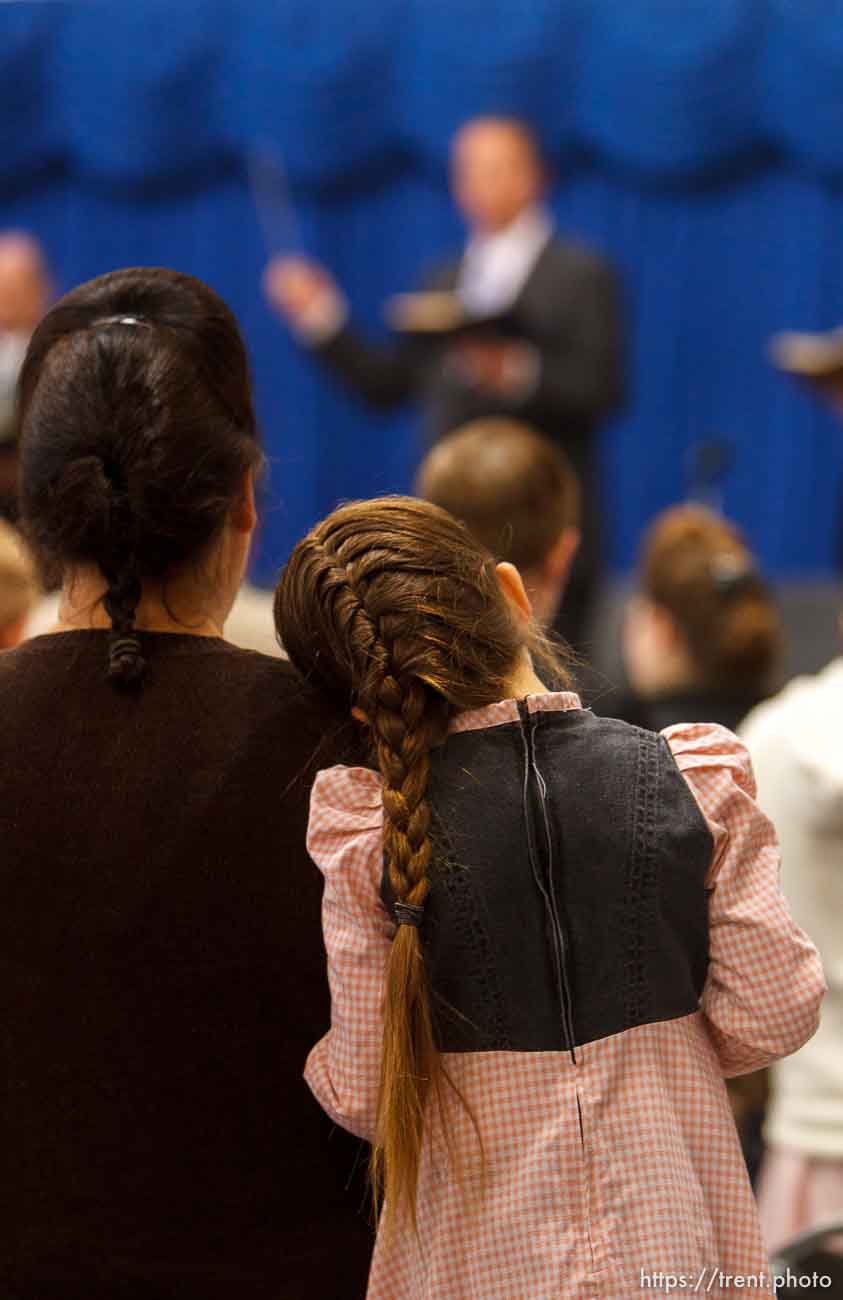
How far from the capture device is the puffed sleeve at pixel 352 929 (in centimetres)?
123

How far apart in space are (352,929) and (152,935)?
0.55ft

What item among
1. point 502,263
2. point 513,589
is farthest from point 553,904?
point 502,263

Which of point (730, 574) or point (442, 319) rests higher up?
point (442, 319)

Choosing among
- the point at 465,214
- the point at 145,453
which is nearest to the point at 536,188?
the point at 465,214

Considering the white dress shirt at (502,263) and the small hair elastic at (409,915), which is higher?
the white dress shirt at (502,263)

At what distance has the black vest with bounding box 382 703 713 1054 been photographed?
48.8 inches

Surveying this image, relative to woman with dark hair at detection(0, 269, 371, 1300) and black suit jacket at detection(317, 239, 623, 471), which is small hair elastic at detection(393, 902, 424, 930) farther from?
black suit jacket at detection(317, 239, 623, 471)

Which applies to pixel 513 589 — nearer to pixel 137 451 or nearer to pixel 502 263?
pixel 137 451

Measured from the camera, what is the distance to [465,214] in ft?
22.1

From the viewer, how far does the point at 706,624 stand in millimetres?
2686

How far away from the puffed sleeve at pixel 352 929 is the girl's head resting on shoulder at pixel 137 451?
20 centimetres

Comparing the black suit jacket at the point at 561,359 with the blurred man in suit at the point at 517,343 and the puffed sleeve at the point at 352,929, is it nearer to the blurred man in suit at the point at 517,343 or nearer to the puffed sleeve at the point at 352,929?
the blurred man in suit at the point at 517,343

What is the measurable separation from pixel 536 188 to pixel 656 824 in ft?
13.6

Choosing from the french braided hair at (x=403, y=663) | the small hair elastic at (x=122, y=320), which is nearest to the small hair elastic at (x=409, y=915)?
the french braided hair at (x=403, y=663)
